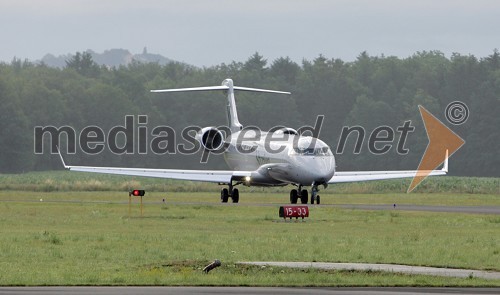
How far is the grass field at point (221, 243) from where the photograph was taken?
28.8m

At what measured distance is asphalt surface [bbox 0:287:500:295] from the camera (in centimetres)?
2572

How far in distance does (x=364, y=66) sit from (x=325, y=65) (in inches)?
289

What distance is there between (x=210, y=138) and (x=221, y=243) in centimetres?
3288

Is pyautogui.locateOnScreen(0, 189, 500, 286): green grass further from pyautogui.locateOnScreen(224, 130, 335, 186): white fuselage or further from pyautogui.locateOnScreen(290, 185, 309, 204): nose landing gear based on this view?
pyautogui.locateOnScreen(290, 185, 309, 204): nose landing gear

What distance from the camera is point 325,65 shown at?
630ft

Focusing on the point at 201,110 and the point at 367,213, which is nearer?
the point at 367,213

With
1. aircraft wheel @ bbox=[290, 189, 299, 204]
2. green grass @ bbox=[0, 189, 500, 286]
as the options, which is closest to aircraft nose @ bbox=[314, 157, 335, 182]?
aircraft wheel @ bbox=[290, 189, 299, 204]

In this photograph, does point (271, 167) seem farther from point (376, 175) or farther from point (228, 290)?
point (228, 290)

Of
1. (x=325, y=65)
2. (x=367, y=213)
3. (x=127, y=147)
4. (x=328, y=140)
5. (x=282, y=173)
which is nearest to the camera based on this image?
(x=367, y=213)

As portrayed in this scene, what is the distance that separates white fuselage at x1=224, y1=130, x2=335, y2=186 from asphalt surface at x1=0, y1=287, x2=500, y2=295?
3716 centimetres

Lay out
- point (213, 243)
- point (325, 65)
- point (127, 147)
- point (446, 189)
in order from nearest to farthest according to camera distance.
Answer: point (213, 243)
point (446, 189)
point (127, 147)
point (325, 65)

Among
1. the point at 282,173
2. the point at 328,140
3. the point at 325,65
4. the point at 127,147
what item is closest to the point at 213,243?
the point at 282,173

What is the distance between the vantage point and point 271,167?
67688 millimetres

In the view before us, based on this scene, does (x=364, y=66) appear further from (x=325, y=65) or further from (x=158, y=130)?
(x=158, y=130)
